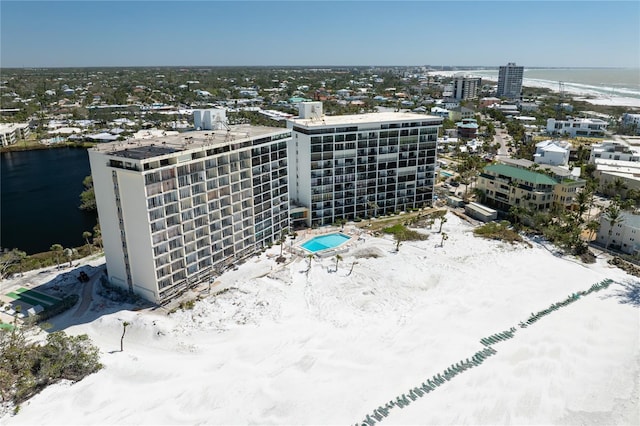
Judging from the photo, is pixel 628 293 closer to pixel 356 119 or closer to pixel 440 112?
pixel 356 119

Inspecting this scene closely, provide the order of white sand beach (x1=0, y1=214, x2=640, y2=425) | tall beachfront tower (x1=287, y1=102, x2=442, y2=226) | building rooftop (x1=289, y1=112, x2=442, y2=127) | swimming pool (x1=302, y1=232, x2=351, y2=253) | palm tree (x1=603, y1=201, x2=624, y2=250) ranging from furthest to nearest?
building rooftop (x1=289, y1=112, x2=442, y2=127), tall beachfront tower (x1=287, y1=102, x2=442, y2=226), swimming pool (x1=302, y1=232, x2=351, y2=253), palm tree (x1=603, y1=201, x2=624, y2=250), white sand beach (x1=0, y1=214, x2=640, y2=425)

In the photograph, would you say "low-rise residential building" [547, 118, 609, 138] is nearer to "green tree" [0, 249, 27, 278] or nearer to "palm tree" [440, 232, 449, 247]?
Answer: "palm tree" [440, 232, 449, 247]

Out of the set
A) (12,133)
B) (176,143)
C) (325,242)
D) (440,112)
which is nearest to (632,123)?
(440,112)

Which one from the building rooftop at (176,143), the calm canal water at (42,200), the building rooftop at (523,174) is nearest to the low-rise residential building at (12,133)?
the calm canal water at (42,200)

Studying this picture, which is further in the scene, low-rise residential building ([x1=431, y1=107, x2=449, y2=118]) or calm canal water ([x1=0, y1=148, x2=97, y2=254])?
low-rise residential building ([x1=431, y1=107, x2=449, y2=118])

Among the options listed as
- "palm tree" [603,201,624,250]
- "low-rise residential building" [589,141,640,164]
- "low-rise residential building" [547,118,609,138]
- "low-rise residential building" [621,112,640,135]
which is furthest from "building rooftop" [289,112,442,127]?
"low-rise residential building" [621,112,640,135]
